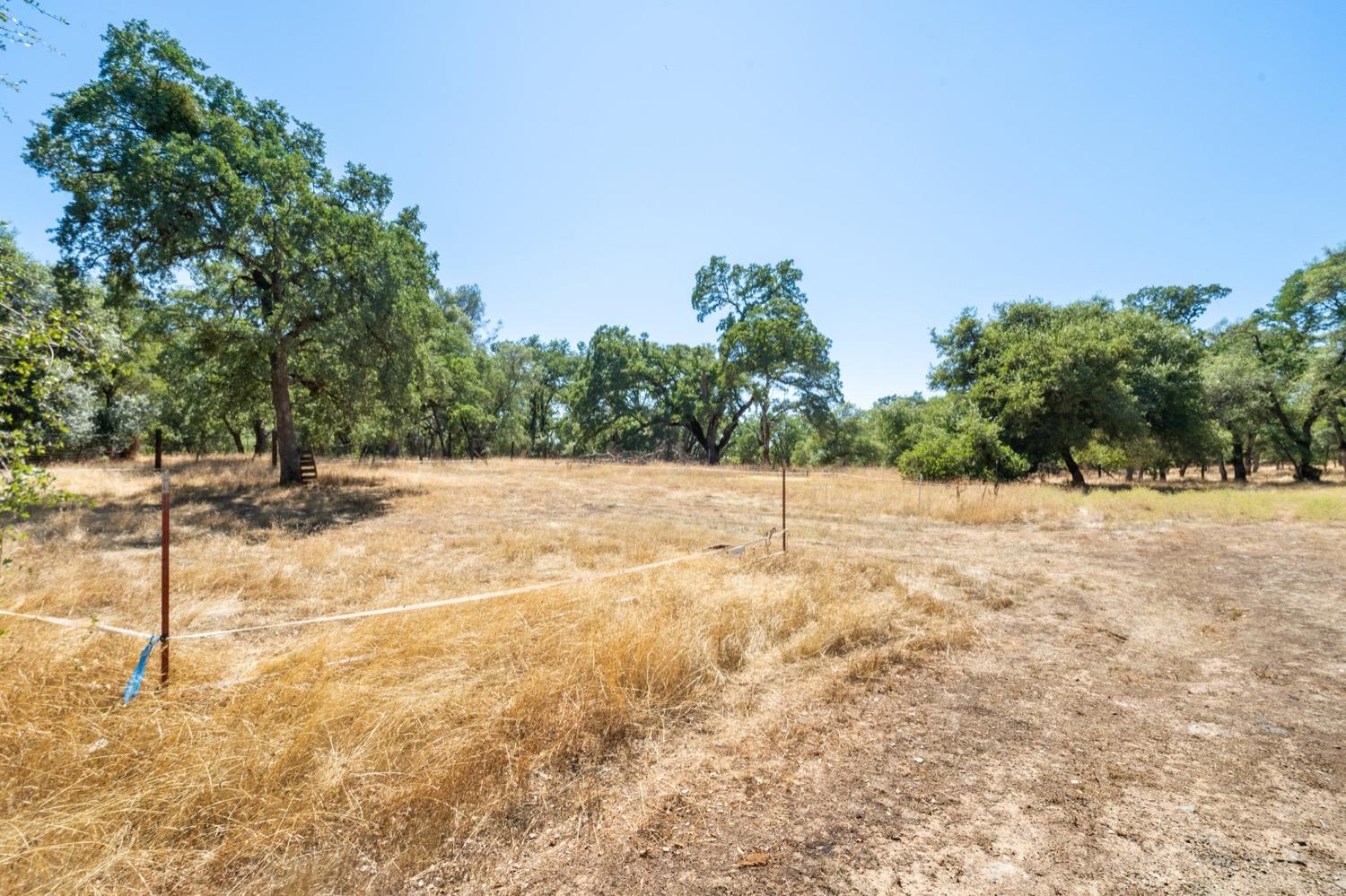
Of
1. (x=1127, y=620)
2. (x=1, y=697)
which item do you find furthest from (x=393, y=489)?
(x=1127, y=620)

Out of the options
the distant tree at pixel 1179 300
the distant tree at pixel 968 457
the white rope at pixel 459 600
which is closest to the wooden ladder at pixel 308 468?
the white rope at pixel 459 600

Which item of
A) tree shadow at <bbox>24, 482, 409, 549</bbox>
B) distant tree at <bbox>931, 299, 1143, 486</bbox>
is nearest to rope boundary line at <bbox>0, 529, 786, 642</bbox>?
tree shadow at <bbox>24, 482, 409, 549</bbox>

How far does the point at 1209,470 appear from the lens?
59969 millimetres

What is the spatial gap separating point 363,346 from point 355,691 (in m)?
15.6

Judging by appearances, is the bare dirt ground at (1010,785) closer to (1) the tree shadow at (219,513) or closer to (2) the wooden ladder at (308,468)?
(1) the tree shadow at (219,513)

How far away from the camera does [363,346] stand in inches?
635

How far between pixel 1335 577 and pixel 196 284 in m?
30.0

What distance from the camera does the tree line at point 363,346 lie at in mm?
13625

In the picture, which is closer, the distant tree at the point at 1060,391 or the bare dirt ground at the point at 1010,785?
the bare dirt ground at the point at 1010,785

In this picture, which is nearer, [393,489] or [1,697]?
[1,697]

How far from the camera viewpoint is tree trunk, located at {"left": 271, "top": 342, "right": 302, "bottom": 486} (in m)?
17.6

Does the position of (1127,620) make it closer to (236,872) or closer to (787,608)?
(787,608)

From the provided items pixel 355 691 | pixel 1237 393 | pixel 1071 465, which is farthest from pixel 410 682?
pixel 1237 393

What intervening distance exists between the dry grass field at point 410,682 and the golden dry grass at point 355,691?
2 cm
